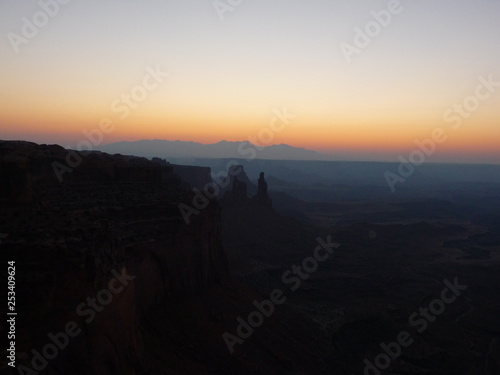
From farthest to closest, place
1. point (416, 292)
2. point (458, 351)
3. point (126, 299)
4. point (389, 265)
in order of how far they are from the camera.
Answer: point (389, 265)
point (416, 292)
point (458, 351)
point (126, 299)

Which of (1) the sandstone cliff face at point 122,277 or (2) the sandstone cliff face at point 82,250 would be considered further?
(1) the sandstone cliff face at point 122,277

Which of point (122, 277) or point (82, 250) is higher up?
point (82, 250)

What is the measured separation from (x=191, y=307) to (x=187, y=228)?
15.4 feet

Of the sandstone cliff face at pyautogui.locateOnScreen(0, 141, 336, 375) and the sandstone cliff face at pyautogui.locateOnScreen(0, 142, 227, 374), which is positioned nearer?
the sandstone cliff face at pyautogui.locateOnScreen(0, 142, 227, 374)

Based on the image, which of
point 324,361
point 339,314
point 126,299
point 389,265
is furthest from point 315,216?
point 126,299

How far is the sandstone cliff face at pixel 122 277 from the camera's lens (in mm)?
9992

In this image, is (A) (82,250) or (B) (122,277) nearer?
(A) (82,250)

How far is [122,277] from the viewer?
12.5 m

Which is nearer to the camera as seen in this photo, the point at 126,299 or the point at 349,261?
the point at 126,299

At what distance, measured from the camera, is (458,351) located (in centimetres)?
3042

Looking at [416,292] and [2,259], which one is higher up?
[2,259]

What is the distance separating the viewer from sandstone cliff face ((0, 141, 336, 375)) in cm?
999

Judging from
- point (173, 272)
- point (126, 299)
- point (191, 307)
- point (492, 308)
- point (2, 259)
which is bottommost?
point (492, 308)

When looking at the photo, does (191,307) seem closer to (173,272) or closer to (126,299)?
(173,272)
